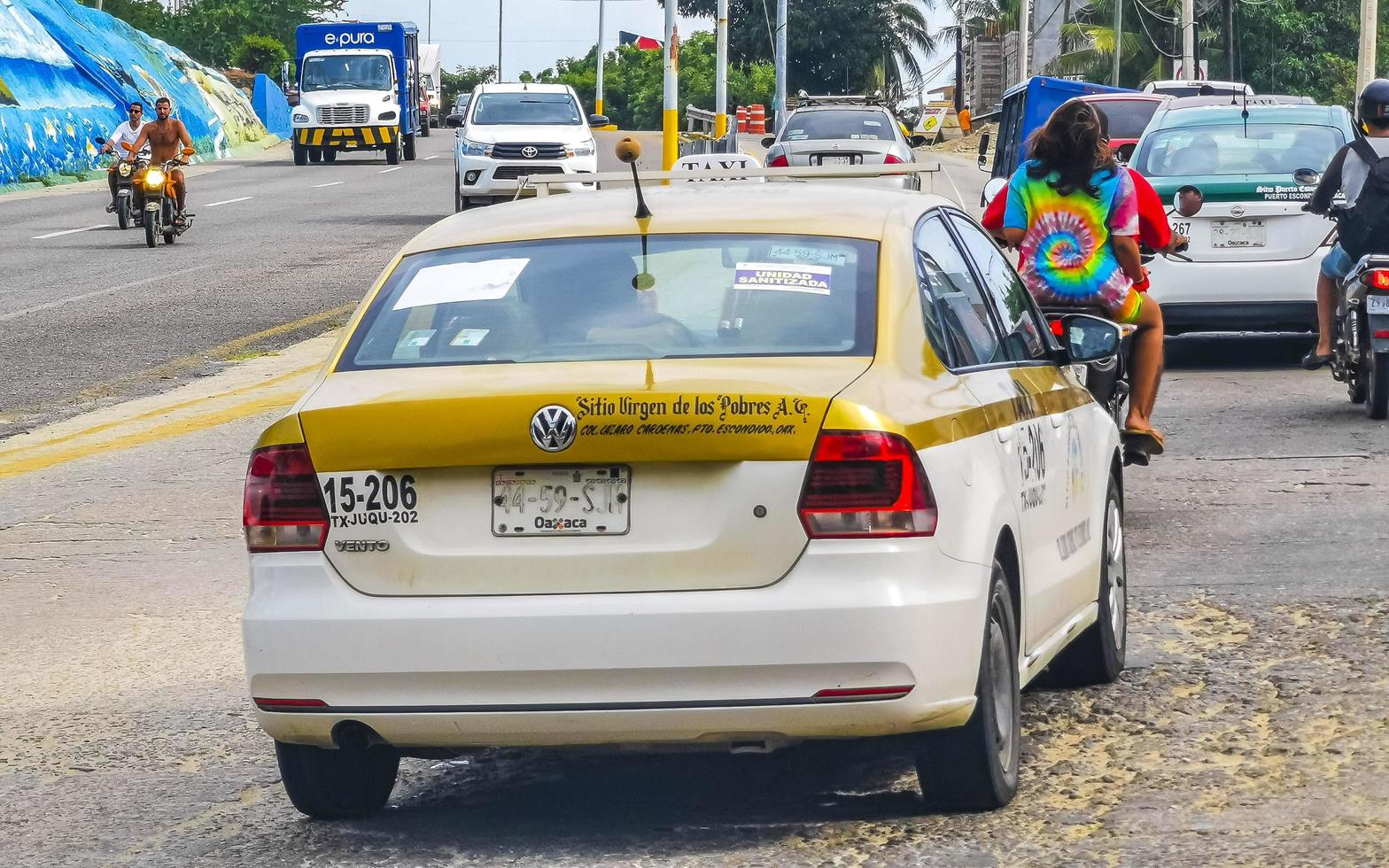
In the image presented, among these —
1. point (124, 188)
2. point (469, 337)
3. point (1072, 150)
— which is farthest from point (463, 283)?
point (124, 188)

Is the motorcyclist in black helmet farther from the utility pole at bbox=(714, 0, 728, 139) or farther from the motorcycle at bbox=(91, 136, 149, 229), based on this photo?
the utility pole at bbox=(714, 0, 728, 139)

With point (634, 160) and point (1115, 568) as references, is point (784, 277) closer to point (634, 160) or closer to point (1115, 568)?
point (634, 160)

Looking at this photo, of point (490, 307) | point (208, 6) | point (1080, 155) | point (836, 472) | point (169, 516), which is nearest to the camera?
point (836, 472)

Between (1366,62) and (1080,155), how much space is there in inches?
1469

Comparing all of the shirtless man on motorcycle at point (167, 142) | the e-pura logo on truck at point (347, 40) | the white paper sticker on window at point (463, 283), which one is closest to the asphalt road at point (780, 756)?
the white paper sticker on window at point (463, 283)

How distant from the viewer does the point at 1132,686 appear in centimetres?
661

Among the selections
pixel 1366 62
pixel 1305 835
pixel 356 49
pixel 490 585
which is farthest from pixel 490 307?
pixel 356 49

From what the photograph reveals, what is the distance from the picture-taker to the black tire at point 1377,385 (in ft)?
40.1

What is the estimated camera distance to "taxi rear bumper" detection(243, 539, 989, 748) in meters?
4.69

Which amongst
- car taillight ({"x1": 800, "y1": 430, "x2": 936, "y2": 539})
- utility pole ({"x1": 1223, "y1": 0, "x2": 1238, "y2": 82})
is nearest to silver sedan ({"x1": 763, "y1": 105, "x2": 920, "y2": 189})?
car taillight ({"x1": 800, "y1": 430, "x2": 936, "y2": 539})

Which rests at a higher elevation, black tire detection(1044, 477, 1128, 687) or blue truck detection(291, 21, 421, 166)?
blue truck detection(291, 21, 421, 166)

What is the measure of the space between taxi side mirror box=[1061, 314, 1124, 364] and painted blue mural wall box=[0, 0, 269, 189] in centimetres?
3971

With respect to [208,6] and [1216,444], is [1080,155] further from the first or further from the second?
[208,6]

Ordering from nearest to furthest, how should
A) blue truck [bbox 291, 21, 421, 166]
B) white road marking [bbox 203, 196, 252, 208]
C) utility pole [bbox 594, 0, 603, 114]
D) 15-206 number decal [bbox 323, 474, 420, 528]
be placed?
15-206 number decal [bbox 323, 474, 420, 528], white road marking [bbox 203, 196, 252, 208], blue truck [bbox 291, 21, 421, 166], utility pole [bbox 594, 0, 603, 114]
